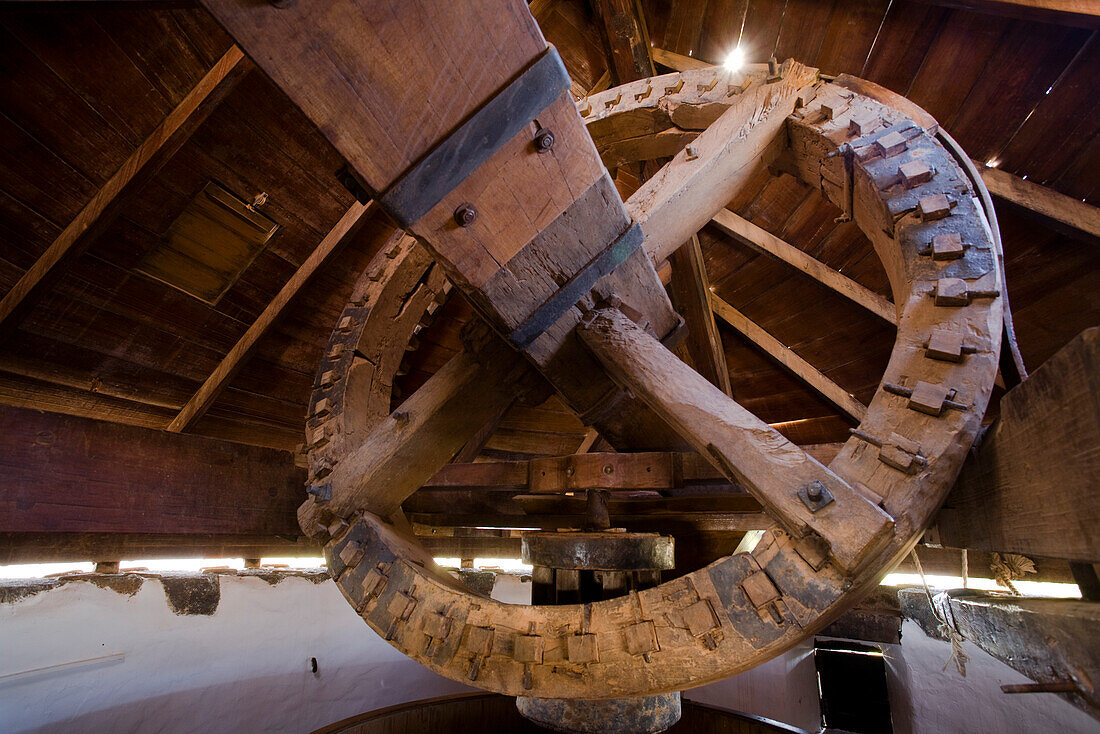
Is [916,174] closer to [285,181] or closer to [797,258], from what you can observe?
[797,258]

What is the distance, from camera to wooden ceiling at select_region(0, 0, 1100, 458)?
2.87 metres

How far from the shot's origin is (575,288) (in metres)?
1.92

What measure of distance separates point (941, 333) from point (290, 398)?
182 inches

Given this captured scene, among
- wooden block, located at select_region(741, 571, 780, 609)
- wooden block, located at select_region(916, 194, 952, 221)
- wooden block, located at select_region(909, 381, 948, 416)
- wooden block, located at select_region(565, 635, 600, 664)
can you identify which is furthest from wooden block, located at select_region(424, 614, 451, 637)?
wooden block, located at select_region(916, 194, 952, 221)

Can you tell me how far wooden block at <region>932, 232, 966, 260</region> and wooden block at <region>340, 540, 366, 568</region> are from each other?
2.20 m

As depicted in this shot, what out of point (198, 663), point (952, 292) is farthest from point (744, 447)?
point (198, 663)

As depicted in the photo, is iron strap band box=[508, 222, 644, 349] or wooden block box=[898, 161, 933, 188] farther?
iron strap band box=[508, 222, 644, 349]

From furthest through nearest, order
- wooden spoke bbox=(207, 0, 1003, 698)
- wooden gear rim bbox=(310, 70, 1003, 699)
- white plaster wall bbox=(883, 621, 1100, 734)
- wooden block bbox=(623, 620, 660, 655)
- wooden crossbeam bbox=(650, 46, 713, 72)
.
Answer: wooden crossbeam bbox=(650, 46, 713, 72)
white plaster wall bbox=(883, 621, 1100, 734)
wooden block bbox=(623, 620, 660, 655)
wooden gear rim bbox=(310, 70, 1003, 699)
wooden spoke bbox=(207, 0, 1003, 698)

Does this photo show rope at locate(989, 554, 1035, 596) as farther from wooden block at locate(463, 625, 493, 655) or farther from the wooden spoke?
wooden block at locate(463, 625, 493, 655)

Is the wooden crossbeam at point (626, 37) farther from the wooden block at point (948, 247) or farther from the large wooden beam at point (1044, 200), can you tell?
the wooden block at point (948, 247)

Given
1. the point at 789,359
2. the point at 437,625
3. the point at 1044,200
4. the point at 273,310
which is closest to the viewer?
the point at 437,625

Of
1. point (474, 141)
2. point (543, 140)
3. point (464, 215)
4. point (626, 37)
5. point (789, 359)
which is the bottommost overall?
point (464, 215)

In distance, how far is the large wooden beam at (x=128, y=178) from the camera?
9.74 feet

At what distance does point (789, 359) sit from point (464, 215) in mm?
4324
